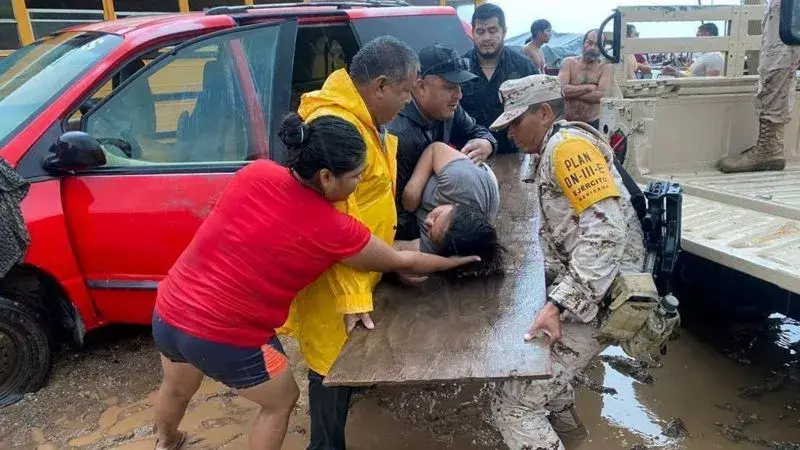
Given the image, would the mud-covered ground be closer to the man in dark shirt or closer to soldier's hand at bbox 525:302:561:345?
soldier's hand at bbox 525:302:561:345

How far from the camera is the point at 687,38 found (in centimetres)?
443

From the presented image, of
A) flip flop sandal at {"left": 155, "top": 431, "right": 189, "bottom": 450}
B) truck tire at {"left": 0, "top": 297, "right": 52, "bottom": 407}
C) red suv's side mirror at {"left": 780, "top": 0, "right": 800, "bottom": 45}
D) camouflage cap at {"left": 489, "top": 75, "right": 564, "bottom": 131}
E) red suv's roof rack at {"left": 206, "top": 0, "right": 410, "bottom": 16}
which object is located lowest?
flip flop sandal at {"left": 155, "top": 431, "right": 189, "bottom": 450}

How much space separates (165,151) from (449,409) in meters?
2.05

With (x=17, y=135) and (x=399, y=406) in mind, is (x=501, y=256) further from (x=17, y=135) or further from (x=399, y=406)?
(x=17, y=135)

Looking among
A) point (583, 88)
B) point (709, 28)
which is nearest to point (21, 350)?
point (583, 88)

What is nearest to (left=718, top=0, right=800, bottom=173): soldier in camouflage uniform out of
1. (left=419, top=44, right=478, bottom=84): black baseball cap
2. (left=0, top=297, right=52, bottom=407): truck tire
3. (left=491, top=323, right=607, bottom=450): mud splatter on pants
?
(left=419, top=44, right=478, bottom=84): black baseball cap

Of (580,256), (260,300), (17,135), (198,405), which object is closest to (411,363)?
(260,300)

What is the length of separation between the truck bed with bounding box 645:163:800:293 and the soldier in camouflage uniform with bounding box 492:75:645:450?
63cm

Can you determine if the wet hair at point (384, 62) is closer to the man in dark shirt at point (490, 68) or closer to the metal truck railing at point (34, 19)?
the man in dark shirt at point (490, 68)

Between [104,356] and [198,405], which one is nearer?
[198,405]

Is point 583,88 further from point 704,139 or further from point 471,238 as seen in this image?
point 471,238

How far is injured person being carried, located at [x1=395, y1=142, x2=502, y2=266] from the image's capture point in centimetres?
237

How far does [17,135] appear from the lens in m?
3.10

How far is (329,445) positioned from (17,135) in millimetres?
2145
